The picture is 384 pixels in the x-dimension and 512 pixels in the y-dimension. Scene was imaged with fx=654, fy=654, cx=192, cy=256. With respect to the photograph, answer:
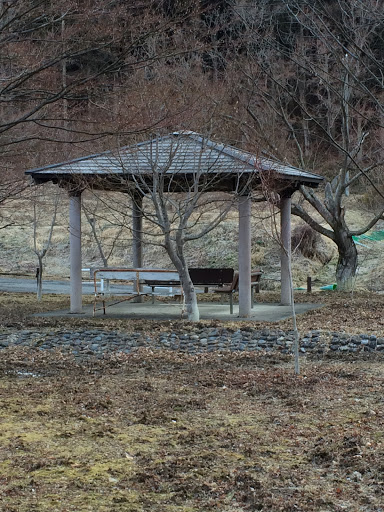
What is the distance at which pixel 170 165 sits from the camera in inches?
462

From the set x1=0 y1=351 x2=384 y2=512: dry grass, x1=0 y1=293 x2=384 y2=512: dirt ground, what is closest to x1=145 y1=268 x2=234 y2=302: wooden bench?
x1=0 y1=293 x2=384 y2=512: dirt ground

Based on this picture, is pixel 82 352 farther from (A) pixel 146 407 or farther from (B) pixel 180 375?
(A) pixel 146 407

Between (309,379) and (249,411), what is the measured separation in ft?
4.49

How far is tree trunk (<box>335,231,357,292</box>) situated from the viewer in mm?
18547

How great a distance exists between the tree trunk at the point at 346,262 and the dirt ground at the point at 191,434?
10507 mm

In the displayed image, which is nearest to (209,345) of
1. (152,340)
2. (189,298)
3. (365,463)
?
(152,340)

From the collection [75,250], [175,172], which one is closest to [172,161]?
[175,172]

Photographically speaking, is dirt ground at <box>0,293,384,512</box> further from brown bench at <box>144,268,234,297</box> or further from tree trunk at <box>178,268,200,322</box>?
brown bench at <box>144,268,234,297</box>

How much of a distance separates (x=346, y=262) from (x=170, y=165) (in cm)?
858

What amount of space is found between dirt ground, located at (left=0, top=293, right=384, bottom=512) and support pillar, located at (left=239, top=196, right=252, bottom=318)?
4.32 m

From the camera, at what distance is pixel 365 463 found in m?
4.11

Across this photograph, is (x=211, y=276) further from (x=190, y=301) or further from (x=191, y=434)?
(x=191, y=434)

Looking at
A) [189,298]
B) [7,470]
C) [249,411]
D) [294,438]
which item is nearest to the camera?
[7,470]

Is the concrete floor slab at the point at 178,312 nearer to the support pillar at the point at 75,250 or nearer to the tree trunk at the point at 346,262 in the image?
the support pillar at the point at 75,250
